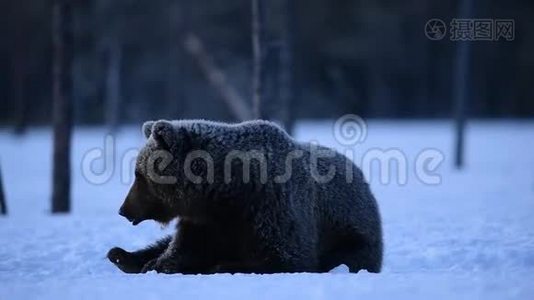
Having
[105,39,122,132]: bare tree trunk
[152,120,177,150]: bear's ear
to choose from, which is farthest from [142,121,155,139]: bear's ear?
[105,39,122,132]: bare tree trunk

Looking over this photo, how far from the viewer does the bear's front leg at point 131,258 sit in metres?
6.23

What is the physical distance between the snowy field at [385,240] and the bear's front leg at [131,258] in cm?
12

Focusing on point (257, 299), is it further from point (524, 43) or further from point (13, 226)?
point (524, 43)

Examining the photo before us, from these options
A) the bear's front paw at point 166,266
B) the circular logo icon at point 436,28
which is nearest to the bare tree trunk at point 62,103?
the bear's front paw at point 166,266

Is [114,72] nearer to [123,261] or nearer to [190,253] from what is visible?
[123,261]

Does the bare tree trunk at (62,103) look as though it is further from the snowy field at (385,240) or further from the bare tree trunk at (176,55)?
the bare tree trunk at (176,55)

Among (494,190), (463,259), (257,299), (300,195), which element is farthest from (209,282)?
(494,190)

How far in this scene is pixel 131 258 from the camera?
20.6 feet

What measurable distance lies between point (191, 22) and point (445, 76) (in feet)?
71.4

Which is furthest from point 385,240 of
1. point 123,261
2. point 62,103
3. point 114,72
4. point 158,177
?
point 114,72

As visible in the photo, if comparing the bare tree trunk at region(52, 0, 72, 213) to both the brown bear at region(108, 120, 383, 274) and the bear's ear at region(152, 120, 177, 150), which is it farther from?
the bear's ear at region(152, 120, 177, 150)

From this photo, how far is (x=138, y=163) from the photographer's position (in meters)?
5.76

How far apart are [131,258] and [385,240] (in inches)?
138

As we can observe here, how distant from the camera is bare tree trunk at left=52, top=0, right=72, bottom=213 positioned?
11.7 m
